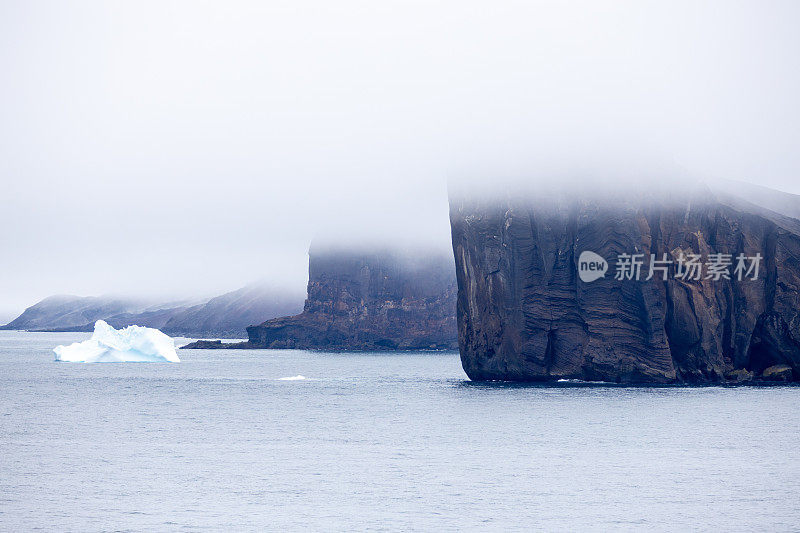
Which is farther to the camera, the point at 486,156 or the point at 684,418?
the point at 486,156

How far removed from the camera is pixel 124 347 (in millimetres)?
145125

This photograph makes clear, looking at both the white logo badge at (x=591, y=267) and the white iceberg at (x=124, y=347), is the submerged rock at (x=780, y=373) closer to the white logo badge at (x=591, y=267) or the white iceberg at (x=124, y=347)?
the white logo badge at (x=591, y=267)

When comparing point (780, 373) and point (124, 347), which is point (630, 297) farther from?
point (124, 347)

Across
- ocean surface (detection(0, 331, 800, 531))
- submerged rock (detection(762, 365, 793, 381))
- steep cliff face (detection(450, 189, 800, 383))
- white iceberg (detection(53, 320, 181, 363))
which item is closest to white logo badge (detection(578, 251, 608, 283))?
steep cliff face (detection(450, 189, 800, 383))

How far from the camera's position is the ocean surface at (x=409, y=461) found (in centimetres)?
3569

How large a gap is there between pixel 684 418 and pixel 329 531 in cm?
3798

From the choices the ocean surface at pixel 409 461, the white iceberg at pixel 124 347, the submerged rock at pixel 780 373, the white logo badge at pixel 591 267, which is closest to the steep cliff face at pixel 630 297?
the submerged rock at pixel 780 373

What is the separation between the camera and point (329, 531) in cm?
3350

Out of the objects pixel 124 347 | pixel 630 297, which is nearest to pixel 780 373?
pixel 630 297

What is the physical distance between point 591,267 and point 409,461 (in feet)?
153

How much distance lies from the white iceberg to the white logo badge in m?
68.6

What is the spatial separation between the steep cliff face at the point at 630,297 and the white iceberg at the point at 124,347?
201 ft

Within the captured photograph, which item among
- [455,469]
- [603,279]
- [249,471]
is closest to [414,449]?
[455,469]

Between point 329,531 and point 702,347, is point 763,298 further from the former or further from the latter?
point 329,531
